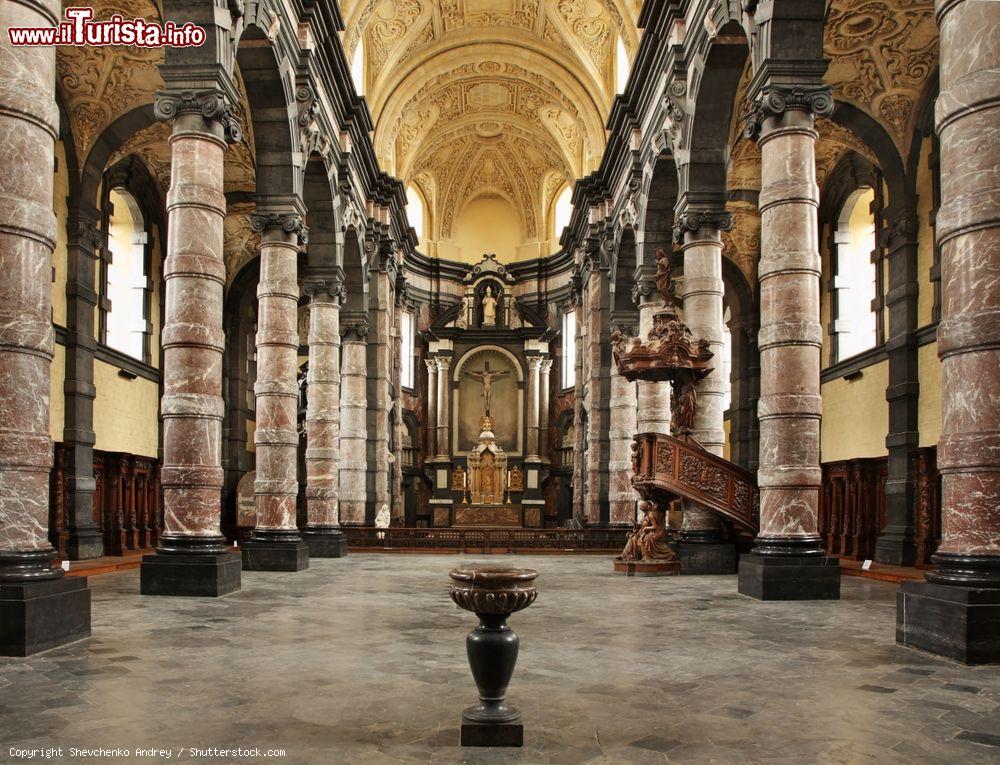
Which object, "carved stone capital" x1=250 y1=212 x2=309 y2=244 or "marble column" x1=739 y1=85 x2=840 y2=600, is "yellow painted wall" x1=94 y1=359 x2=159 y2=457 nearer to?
"carved stone capital" x1=250 y1=212 x2=309 y2=244

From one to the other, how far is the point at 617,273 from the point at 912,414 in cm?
870

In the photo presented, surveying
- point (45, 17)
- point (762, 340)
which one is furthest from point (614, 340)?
point (45, 17)

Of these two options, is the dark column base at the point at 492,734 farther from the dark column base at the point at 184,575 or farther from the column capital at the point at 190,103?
the column capital at the point at 190,103

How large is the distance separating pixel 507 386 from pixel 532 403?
161 centimetres

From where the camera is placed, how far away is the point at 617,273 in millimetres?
25172

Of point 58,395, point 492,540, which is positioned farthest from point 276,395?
point 492,540

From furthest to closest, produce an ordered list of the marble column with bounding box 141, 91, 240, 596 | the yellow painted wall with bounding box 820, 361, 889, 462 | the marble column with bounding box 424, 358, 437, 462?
the marble column with bounding box 424, 358, 437, 462, the yellow painted wall with bounding box 820, 361, 889, 462, the marble column with bounding box 141, 91, 240, 596

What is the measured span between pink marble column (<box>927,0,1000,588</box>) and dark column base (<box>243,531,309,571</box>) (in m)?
11.4

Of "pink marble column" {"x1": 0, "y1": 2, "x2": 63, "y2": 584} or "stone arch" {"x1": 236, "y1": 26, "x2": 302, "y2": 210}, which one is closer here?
"pink marble column" {"x1": 0, "y1": 2, "x2": 63, "y2": 584}

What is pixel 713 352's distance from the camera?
16.3 meters

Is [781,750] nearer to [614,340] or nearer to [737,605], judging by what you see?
[737,605]

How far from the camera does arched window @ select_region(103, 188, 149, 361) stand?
23656 millimetres

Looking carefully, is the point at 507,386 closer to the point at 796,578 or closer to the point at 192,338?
the point at 192,338

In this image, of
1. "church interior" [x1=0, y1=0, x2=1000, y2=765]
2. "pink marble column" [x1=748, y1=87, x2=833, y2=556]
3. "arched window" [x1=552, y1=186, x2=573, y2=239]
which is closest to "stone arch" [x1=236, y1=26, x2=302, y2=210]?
"church interior" [x1=0, y1=0, x2=1000, y2=765]
